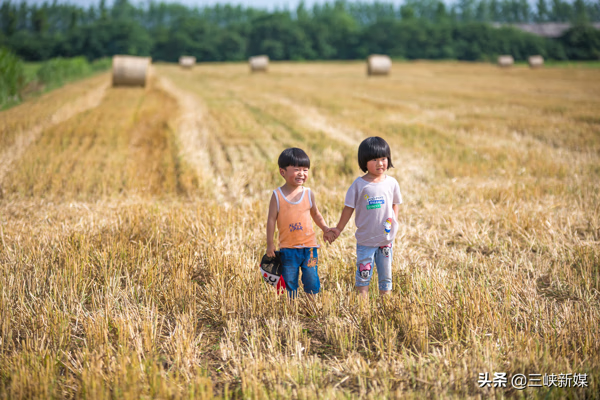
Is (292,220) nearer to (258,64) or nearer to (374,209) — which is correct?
(374,209)

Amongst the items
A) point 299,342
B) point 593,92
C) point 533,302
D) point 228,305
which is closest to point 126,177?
point 228,305

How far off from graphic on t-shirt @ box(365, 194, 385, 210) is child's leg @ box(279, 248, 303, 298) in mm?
621

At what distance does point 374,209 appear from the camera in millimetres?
3445

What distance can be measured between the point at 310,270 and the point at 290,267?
A: 0.54 ft

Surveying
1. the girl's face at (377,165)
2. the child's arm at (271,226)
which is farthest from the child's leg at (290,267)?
the girl's face at (377,165)

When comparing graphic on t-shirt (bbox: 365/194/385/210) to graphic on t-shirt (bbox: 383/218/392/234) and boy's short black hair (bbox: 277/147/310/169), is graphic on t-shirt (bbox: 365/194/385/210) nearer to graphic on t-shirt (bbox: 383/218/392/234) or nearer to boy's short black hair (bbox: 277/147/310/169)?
graphic on t-shirt (bbox: 383/218/392/234)

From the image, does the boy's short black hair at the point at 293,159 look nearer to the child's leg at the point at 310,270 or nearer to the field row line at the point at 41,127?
the child's leg at the point at 310,270

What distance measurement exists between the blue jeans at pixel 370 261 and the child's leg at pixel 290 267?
464 mm

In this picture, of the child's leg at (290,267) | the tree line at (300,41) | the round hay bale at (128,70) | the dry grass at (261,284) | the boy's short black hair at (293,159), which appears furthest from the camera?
the tree line at (300,41)

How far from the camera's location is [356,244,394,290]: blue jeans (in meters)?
3.52

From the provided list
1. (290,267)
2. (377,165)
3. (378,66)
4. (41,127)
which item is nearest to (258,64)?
(378,66)

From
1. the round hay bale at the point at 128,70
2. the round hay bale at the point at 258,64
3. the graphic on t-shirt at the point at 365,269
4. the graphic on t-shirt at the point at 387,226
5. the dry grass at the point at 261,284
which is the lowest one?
the dry grass at the point at 261,284

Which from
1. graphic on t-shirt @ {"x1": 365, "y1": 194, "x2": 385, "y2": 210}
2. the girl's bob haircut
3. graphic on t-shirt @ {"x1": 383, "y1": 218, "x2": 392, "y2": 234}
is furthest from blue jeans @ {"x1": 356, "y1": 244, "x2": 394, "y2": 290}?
the girl's bob haircut

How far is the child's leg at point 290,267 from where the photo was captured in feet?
11.2
